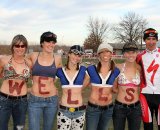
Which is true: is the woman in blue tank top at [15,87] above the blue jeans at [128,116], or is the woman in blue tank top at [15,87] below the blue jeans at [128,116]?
above

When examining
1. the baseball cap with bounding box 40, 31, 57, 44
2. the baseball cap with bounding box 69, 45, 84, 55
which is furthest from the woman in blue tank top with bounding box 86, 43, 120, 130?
the baseball cap with bounding box 40, 31, 57, 44

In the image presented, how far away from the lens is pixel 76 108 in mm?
6180

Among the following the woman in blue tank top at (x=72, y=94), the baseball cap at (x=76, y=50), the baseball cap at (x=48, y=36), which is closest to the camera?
the woman in blue tank top at (x=72, y=94)

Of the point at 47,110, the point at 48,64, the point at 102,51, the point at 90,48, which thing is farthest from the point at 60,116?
the point at 90,48

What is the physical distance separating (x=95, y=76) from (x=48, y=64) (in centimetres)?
92

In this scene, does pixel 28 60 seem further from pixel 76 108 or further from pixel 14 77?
pixel 76 108

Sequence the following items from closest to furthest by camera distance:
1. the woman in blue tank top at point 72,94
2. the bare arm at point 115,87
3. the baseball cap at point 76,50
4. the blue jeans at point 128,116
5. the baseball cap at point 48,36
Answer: the woman in blue tank top at point 72,94
the baseball cap at point 76,50
the baseball cap at point 48,36
the blue jeans at point 128,116
the bare arm at point 115,87

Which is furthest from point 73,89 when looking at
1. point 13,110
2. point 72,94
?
point 13,110

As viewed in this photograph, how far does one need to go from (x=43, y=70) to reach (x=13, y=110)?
3.04 ft

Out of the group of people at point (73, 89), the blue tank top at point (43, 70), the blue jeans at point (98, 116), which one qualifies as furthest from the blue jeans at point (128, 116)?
the blue tank top at point (43, 70)

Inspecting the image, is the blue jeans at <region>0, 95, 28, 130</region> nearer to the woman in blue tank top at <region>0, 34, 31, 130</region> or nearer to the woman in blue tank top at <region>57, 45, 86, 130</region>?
the woman in blue tank top at <region>0, 34, 31, 130</region>

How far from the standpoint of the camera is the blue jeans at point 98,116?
252 inches

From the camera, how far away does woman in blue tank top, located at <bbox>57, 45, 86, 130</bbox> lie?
6.14 meters

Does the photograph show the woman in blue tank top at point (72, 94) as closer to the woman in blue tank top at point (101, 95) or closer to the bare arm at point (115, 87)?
the woman in blue tank top at point (101, 95)
